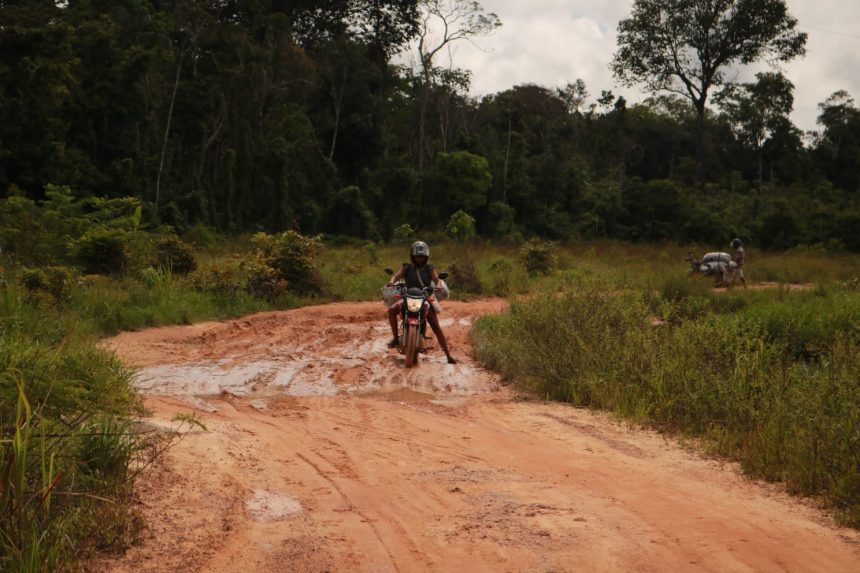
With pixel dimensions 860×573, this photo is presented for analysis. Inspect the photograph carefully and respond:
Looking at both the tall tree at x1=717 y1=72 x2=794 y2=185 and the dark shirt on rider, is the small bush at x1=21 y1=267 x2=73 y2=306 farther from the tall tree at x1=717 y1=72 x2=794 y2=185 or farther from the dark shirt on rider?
the tall tree at x1=717 y1=72 x2=794 y2=185

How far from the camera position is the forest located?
28500mm

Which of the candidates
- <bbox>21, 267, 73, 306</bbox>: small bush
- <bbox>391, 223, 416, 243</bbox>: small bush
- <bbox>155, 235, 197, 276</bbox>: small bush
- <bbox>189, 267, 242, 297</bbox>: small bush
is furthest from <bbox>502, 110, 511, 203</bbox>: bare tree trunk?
<bbox>21, 267, 73, 306</bbox>: small bush

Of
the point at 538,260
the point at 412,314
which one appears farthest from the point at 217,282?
the point at 538,260

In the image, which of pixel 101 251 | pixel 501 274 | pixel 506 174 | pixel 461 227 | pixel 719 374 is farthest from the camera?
pixel 506 174

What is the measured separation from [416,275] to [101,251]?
815 centimetres

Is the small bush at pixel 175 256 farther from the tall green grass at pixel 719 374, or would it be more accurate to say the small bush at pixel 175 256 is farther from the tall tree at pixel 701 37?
the tall tree at pixel 701 37

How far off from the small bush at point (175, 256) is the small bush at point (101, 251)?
866 mm

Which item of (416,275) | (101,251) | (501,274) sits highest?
(416,275)

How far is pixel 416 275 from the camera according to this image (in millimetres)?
10602

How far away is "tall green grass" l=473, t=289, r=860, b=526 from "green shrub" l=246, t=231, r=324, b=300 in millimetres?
5220

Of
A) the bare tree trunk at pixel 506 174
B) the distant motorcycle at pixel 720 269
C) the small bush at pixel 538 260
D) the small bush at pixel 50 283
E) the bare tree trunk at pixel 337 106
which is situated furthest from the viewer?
the bare tree trunk at pixel 506 174

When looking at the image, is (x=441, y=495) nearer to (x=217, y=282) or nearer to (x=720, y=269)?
(x=217, y=282)

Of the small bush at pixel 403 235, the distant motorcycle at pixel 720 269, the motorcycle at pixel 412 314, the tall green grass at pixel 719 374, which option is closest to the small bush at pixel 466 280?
the distant motorcycle at pixel 720 269

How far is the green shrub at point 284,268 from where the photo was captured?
1565 centimetres
